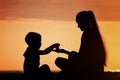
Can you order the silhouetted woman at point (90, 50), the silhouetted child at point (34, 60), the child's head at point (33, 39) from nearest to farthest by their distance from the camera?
1. the silhouetted woman at point (90, 50)
2. the silhouetted child at point (34, 60)
3. the child's head at point (33, 39)

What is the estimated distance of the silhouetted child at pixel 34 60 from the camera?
7.38 meters

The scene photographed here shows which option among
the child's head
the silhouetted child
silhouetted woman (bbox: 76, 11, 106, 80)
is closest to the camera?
silhouetted woman (bbox: 76, 11, 106, 80)

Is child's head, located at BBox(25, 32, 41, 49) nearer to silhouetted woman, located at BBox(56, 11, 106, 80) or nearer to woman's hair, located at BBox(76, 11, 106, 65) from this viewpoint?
silhouetted woman, located at BBox(56, 11, 106, 80)

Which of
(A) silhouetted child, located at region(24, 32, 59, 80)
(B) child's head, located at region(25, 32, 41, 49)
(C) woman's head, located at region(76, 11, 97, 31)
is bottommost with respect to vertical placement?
(A) silhouetted child, located at region(24, 32, 59, 80)

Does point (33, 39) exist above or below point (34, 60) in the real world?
above

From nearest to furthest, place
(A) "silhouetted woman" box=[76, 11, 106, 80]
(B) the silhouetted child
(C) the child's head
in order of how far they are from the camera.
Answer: (A) "silhouetted woman" box=[76, 11, 106, 80], (B) the silhouetted child, (C) the child's head

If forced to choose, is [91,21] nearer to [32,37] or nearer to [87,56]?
[87,56]

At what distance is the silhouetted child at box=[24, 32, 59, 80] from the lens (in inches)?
291

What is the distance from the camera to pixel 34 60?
750 cm

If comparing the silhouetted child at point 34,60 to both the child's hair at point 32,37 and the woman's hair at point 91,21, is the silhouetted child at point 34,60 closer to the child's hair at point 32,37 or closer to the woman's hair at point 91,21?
the child's hair at point 32,37

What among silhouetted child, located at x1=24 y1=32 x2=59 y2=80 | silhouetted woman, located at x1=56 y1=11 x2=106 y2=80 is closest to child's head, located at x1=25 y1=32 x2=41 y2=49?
silhouetted child, located at x1=24 y1=32 x2=59 y2=80

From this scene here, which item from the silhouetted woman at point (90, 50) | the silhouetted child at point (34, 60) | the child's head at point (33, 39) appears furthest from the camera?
the child's head at point (33, 39)

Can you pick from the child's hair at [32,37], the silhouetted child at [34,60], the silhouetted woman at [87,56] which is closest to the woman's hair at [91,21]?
the silhouetted woman at [87,56]

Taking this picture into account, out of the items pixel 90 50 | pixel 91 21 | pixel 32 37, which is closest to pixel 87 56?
pixel 90 50
